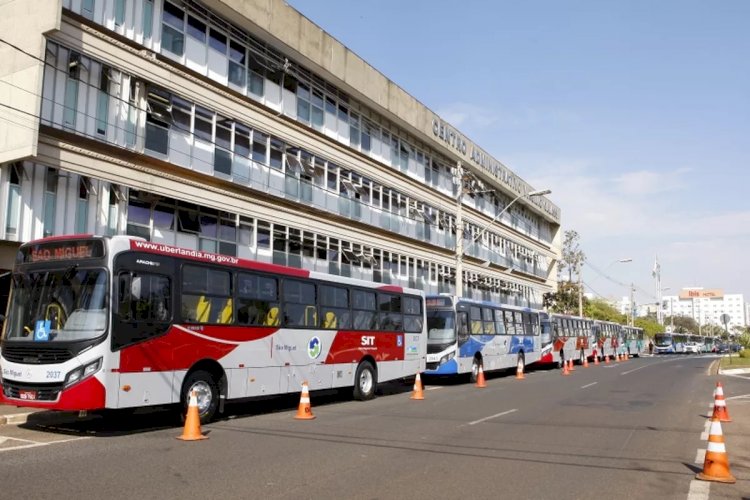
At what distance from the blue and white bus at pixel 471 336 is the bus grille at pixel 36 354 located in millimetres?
14625

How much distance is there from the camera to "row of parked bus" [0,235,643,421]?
1037 cm

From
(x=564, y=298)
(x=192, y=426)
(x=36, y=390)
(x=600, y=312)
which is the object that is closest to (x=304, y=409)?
(x=192, y=426)

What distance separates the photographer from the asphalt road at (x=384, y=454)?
7148 mm

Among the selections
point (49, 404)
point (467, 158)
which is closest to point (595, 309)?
point (467, 158)

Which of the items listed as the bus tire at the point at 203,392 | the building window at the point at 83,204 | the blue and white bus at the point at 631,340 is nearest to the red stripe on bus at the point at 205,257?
the bus tire at the point at 203,392

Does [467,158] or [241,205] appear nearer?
[241,205]

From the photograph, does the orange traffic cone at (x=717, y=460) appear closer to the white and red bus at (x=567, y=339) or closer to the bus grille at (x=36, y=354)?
the bus grille at (x=36, y=354)

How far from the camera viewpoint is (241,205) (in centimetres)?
2478

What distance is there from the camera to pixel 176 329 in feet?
38.6

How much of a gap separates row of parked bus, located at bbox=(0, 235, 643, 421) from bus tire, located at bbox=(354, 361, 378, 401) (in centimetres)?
3

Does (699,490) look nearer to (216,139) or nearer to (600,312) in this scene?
(216,139)

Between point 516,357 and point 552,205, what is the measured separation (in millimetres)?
41378

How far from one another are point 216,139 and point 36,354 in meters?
14.8

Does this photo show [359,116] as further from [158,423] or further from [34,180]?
[158,423]
